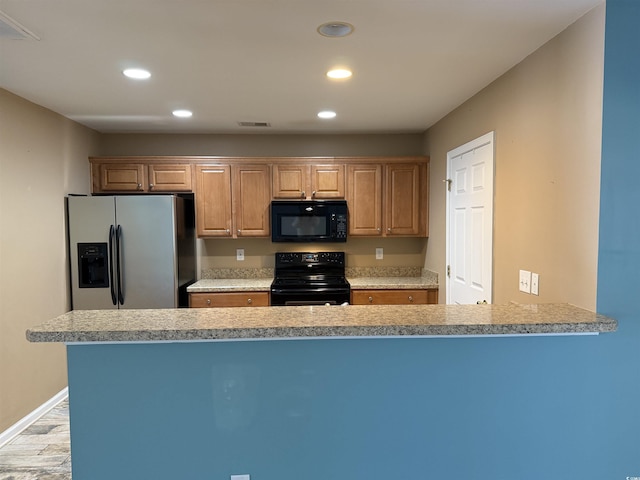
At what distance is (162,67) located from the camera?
225 centimetres

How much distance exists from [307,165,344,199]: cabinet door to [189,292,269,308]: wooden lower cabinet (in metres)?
1.14

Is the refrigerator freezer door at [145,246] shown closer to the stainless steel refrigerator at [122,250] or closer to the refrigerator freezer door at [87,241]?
the stainless steel refrigerator at [122,250]

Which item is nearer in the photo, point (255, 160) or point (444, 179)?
point (444, 179)

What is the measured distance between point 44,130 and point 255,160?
172cm

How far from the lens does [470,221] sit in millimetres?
2887

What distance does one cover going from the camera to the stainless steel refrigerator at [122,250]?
3328 millimetres

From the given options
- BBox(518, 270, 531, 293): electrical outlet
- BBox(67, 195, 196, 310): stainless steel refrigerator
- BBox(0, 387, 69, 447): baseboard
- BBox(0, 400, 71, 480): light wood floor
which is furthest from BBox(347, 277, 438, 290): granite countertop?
BBox(0, 387, 69, 447): baseboard

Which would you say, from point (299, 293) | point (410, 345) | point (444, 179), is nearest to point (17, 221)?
point (299, 293)

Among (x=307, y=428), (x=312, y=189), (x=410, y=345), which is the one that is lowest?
(x=307, y=428)

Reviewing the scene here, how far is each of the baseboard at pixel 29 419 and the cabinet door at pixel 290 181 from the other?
2.54 metres

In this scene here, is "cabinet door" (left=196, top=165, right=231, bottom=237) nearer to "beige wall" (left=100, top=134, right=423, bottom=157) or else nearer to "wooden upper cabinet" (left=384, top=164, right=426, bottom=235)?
"beige wall" (left=100, top=134, right=423, bottom=157)

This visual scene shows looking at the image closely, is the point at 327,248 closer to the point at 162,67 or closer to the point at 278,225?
the point at 278,225

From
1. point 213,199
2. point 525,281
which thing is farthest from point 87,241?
point 525,281

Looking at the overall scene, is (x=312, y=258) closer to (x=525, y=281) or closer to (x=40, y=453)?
(x=525, y=281)
